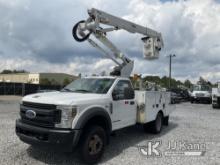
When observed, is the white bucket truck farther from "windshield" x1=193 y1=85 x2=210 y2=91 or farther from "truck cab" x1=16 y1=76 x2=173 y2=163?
"windshield" x1=193 y1=85 x2=210 y2=91

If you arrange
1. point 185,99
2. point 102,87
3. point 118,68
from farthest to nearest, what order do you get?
1. point 185,99
2. point 118,68
3. point 102,87

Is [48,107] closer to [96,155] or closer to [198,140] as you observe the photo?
[96,155]

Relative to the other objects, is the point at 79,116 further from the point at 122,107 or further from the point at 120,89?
the point at 120,89

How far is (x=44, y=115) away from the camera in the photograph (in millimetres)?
5250

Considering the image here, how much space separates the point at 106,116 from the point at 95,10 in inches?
165

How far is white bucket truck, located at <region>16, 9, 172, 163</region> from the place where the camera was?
5105mm

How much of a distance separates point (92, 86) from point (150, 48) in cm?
474

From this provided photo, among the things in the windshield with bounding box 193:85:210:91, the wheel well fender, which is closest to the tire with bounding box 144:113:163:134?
the wheel well fender

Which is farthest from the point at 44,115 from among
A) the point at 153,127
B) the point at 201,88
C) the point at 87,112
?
the point at 201,88

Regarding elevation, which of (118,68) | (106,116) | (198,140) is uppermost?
(118,68)

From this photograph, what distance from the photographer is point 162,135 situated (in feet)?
28.6

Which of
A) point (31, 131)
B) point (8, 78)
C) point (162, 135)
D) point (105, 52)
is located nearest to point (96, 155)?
point (31, 131)

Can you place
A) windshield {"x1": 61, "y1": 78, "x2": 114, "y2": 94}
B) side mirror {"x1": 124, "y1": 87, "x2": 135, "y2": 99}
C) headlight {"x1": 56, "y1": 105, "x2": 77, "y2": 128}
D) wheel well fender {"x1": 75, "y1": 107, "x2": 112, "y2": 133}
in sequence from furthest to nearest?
side mirror {"x1": 124, "y1": 87, "x2": 135, "y2": 99}, windshield {"x1": 61, "y1": 78, "x2": 114, "y2": 94}, wheel well fender {"x1": 75, "y1": 107, "x2": 112, "y2": 133}, headlight {"x1": 56, "y1": 105, "x2": 77, "y2": 128}

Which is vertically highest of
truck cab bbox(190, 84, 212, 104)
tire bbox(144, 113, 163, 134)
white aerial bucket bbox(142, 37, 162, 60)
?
white aerial bucket bbox(142, 37, 162, 60)
